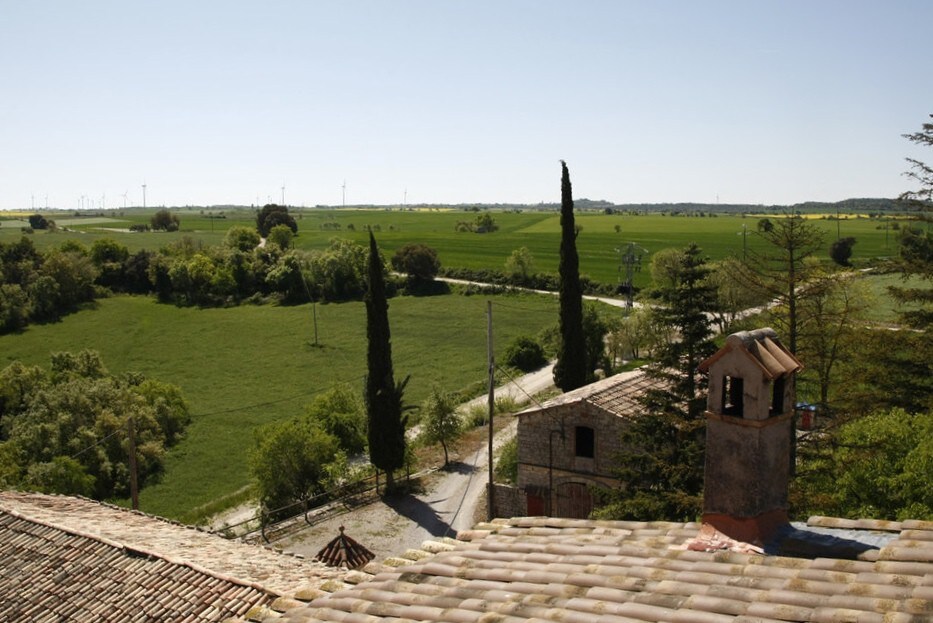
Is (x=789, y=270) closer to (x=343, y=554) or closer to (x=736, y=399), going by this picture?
(x=736, y=399)

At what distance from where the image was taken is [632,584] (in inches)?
210

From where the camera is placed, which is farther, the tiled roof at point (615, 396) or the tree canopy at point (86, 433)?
the tree canopy at point (86, 433)

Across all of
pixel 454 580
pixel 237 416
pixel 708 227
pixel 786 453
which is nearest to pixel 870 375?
pixel 786 453

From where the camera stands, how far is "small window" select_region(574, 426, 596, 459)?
22.6m

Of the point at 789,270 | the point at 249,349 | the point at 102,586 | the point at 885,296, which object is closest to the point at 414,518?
the point at 102,586

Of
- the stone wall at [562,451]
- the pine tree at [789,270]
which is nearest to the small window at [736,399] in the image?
the pine tree at [789,270]

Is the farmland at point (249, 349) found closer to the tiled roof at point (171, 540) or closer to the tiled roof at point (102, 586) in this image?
the tiled roof at point (171, 540)

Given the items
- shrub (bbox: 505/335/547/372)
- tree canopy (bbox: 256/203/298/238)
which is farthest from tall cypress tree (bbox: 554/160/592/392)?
tree canopy (bbox: 256/203/298/238)

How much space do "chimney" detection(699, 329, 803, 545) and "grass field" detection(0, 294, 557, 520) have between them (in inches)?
961

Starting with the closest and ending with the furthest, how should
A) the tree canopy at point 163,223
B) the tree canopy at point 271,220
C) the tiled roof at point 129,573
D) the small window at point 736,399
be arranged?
the small window at point 736,399 < the tiled roof at point 129,573 < the tree canopy at point 271,220 < the tree canopy at point 163,223

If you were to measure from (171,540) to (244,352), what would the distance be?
4385 centimetres

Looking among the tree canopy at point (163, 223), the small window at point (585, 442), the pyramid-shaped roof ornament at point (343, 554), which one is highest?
the tree canopy at point (163, 223)

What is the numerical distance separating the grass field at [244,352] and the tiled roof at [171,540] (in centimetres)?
1032

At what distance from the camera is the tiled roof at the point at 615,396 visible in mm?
22108
